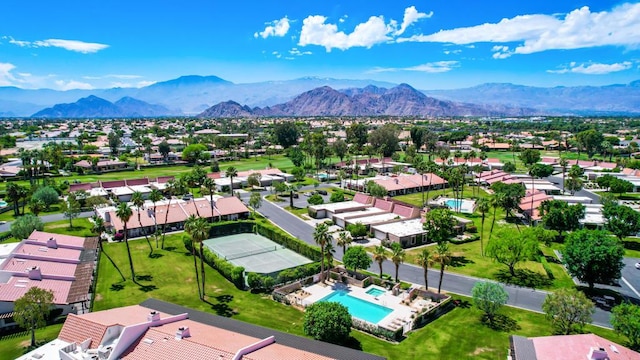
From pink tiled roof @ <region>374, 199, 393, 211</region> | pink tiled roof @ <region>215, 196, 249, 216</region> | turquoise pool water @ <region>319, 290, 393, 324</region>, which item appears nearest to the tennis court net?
turquoise pool water @ <region>319, 290, 393, 324</region>

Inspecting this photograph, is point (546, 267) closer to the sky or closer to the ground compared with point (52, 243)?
closer to the ground

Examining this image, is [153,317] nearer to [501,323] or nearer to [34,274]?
[34,274]

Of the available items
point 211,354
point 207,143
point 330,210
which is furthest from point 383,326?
point 207,143

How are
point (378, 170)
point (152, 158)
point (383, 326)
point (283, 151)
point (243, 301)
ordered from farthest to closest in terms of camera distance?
point (283, 151)
point (152, 158)
point (378, 170)
point (243, 301)
point (383, 326)

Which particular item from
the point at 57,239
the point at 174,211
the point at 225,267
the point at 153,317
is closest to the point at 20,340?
the point at 153,317

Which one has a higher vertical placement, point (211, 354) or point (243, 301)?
point (211, 354)

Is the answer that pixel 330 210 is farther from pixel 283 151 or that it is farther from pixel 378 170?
pixel 283 151

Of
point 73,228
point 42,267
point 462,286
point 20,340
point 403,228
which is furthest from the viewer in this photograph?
point 73,228
